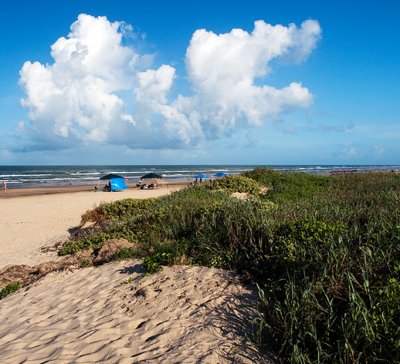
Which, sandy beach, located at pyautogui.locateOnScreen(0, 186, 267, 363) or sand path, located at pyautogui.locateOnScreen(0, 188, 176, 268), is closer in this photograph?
sandy beach, located at pyautogui.locateOnScreen(0, 186, 267, 363)

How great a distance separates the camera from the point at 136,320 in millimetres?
4461

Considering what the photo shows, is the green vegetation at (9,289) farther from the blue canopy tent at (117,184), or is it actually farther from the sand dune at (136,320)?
the blue canopy tent at (117,184)

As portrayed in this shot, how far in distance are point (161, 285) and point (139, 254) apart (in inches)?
66.6

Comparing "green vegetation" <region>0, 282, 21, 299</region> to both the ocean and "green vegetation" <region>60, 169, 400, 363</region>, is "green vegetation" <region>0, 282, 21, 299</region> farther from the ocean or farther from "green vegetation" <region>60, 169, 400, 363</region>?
the ocean

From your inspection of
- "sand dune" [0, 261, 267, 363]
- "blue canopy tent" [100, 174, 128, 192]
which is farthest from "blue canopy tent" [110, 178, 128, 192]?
"sand dune" [0, 261, 267, 363]

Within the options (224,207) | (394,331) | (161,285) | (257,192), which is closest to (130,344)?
(161,285)

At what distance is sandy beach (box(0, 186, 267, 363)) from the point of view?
12.3 feet

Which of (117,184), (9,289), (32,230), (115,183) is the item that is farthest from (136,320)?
(117,184)

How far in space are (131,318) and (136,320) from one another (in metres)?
0.10

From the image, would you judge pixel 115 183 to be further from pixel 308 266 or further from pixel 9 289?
pixel 308 266

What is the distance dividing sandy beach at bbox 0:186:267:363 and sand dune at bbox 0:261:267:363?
0.01 meters

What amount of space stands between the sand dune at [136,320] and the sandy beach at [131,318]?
0.01 metres

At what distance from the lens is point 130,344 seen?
3.96 metres

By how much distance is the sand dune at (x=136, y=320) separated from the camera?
3.72 m
